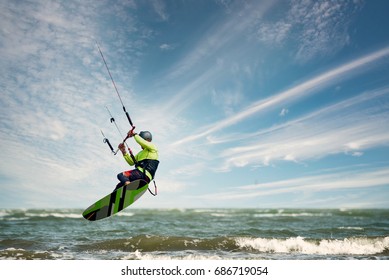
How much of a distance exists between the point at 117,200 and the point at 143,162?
1.39 metres

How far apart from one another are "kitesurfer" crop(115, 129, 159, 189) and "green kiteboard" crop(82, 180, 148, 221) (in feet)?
0.48

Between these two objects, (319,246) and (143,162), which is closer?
(143,162)

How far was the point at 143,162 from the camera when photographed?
286 inches

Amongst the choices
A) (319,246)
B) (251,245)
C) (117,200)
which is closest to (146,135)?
(117,200)

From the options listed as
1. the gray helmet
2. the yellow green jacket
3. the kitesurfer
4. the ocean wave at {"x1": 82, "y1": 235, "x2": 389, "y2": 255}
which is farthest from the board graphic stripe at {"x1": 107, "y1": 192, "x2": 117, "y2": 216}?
the ocean wave at {"x1": 82, "y1": 235, "x2": 389, "y2": 255}

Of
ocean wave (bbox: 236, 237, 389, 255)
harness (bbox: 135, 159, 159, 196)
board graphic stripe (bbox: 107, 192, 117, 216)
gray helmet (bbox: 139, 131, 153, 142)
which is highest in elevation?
gray helmet (bbox: 139, 131, 153, 142)

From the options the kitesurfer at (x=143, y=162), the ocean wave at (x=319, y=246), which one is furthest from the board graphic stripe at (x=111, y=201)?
the ocean wave at (x=319, y=246)

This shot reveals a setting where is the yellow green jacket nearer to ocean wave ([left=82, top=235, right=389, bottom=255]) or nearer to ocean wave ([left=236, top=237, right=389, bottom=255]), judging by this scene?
ocean wave ([left=82, top=235, right=389, bottom=255])

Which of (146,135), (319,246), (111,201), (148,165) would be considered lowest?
(319,246)

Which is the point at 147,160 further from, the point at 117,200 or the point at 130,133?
the point at 117,200

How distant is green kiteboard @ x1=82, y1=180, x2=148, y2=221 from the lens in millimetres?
7470

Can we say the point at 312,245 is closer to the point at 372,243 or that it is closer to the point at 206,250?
the point at 372,243
